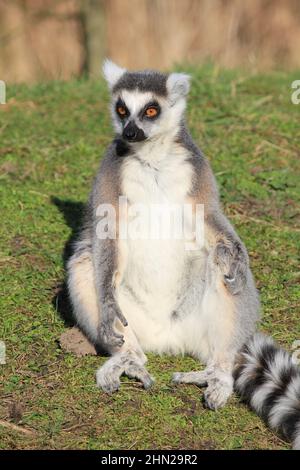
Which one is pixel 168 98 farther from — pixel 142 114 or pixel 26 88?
pixel 26 88

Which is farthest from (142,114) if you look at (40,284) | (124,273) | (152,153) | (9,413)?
(9,413)

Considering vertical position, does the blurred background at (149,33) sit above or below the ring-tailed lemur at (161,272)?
above

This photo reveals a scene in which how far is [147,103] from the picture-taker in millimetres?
4824

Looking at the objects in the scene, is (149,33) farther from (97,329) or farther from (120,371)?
(120,371)

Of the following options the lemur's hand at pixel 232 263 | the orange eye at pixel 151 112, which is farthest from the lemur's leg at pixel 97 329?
the orange eye at pixel 151 112

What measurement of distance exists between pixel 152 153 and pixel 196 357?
1.26 meters

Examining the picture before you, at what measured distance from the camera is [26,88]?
895 centimetres

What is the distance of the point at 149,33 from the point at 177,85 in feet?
22.8

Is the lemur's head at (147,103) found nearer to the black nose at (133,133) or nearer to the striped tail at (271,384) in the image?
the black nose at (133,133)

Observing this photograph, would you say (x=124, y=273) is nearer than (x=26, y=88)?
Yes

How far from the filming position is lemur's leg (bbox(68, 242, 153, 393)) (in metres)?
4.48

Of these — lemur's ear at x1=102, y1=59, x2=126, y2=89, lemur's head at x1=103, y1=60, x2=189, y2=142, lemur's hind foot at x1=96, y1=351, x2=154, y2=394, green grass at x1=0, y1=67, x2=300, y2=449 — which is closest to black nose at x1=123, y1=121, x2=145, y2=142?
lemur's head at x1=103, y1=60, x2=189, y2=142

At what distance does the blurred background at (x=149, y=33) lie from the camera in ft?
38.2

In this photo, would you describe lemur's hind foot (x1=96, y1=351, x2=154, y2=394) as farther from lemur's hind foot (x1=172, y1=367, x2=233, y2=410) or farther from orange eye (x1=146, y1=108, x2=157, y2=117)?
orange eye (x1=146, y1=108, x2=157, y2=117)
